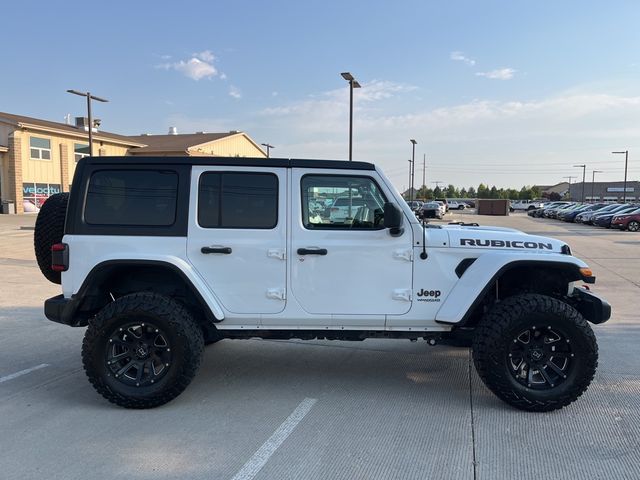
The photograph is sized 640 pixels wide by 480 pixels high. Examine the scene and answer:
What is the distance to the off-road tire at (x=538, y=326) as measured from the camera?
13.0ft

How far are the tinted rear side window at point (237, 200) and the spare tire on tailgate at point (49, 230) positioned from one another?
4.18ft

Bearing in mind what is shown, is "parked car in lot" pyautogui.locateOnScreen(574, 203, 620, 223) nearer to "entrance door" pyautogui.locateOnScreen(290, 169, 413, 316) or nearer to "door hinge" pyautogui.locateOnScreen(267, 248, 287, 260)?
"entrance door" pyautogui.locateOnScreen(290, 169, 413, 316)

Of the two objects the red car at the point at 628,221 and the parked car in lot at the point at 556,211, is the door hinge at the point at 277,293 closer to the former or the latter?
the red car at the point at 628,221

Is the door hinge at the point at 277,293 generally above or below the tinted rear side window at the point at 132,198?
below

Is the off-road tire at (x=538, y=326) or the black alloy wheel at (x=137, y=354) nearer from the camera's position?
the off-road tire at (x=538, y=326)

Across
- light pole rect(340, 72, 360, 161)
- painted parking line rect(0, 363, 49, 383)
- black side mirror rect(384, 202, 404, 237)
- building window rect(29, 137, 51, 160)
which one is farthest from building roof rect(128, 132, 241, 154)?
black side mirror rect(384, 202, 404, 237)

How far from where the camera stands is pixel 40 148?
3538 centimetres

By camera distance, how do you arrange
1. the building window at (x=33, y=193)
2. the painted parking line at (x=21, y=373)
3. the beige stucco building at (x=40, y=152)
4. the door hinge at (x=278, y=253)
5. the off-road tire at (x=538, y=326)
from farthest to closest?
the building window at (x=33, y=193) → the beige stucco building at (x=40, y=152) → the painted parking line at (x=21, y=373) → the door hinge at (x=278, y=253) → the off-road tire at (x=538, y=326)

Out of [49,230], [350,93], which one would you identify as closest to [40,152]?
[350,93]

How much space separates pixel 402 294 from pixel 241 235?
1400 millimetres

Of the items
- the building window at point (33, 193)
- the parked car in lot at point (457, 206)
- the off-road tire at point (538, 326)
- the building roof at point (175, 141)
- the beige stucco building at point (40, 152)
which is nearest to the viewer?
the off-road tire at point (538, 326)

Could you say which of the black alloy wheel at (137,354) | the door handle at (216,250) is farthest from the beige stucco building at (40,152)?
the door handle at (216,250)

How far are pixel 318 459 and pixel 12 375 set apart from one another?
330 centimetres

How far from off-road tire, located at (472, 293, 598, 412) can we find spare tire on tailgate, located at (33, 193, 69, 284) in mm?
3631
